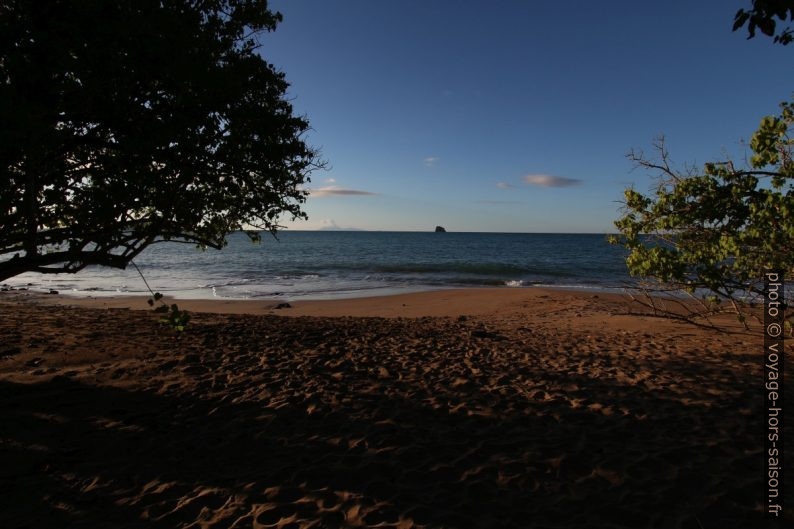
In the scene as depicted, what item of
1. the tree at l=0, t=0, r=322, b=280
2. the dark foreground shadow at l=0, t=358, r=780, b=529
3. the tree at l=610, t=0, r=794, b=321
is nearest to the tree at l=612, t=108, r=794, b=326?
the tree at l=610, t=0, r=794, b=321

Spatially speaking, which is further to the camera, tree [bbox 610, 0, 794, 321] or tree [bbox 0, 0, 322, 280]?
tree [bbox 610, 0, 794, 321]

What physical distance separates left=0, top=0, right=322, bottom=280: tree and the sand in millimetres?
2400

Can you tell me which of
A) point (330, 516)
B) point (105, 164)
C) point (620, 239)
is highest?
point (105, 164)

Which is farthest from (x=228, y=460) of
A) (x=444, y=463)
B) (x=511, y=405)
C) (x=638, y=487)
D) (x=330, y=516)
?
A: (x=638, y=487)

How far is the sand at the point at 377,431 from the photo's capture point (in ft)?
11.9

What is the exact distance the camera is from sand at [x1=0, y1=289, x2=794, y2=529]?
3621mm

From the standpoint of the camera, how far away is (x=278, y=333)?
9.70 meters

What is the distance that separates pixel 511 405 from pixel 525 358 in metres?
2.39

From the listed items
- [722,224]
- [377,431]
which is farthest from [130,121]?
[722,224]

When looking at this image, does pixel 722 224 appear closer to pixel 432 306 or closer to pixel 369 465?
pixel 369 465

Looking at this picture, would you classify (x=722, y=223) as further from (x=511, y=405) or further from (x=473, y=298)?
(x=473, y=298)

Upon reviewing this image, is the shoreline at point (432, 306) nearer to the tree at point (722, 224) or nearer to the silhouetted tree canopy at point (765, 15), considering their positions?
the tree at point (722, 224)

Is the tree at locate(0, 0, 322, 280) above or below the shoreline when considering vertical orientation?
above

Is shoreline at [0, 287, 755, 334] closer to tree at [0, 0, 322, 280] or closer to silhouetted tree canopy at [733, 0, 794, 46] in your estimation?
tree at [0, 0, 322, 280]
